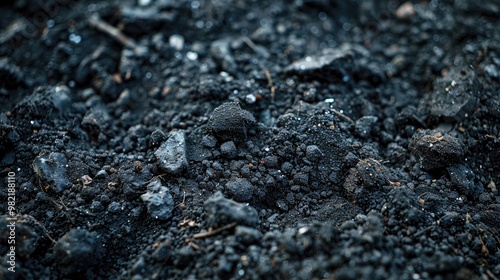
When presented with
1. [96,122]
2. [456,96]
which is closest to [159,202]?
[96,122]

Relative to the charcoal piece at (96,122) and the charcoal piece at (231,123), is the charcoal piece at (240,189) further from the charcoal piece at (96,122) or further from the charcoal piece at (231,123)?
the charcoal piece at (96,122)

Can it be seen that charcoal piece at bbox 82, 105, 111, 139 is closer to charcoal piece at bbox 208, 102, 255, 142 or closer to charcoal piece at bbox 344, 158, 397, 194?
charcoal piece at bbox 208, 102, 255, 142

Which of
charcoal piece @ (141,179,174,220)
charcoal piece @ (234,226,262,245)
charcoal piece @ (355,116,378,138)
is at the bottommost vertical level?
charcoal piece @ (141,179,174,220)

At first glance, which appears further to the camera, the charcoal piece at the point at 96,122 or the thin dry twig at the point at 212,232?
the charcoal piece at the point at 96,122

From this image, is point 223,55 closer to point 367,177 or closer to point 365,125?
point 365,125

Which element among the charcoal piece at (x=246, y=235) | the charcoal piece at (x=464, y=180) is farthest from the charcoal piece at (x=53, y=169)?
the charcoal piece at (x=464, y=180)

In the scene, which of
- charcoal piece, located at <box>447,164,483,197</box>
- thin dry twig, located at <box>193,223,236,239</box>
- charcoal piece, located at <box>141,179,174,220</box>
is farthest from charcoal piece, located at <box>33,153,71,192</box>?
charcoal piece, located at <box>447,164,483,197</box>

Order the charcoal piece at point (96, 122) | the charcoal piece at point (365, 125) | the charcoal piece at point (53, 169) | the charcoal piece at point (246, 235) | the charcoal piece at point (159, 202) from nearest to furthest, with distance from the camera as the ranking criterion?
the charcoal piece at point (246, 235) < the charcoal piece at point (159, 202) < the charcoal piece at point (53, 169) < the charcoal piece at point (365, 125) < the charcoal piece at point (96, 122)
